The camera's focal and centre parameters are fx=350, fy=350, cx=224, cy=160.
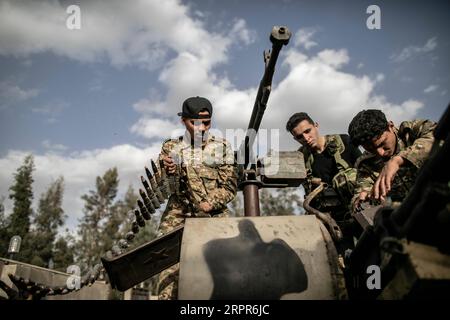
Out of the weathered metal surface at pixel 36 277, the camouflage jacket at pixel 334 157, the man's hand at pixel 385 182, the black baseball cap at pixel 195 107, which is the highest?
the black baseball cap at pixel 195 107

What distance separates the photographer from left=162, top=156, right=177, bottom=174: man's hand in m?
4.04

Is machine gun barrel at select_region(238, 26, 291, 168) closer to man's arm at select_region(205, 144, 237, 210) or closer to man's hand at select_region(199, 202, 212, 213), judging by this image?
man's arm at select_region(205, 144, 237, 210)

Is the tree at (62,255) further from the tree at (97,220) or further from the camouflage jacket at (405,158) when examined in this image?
the camouflage jacket at (405,158)

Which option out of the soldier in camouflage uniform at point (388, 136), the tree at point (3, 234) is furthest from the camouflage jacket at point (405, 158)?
the tree at point (3, 234)

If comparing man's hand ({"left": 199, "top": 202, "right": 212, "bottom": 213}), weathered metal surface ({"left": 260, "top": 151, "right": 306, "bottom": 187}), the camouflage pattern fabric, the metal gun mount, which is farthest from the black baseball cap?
the camouflage pattern fabric

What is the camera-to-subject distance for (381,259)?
77.9 inches

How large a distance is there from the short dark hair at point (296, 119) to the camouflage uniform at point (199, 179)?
127 centimetres

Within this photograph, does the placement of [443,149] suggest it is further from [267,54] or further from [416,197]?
[267,54]

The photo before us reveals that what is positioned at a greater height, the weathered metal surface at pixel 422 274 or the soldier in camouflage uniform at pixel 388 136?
the soldier in camouflage uniform at pixel 388 136

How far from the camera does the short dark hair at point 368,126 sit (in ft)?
11.2

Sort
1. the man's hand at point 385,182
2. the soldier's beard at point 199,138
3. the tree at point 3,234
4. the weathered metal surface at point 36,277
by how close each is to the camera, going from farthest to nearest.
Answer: the tree at point 3,234 < the weathered metal surface at point 36,277 < the soldier's beard at point 199,138 < the man's hand at point 385,182

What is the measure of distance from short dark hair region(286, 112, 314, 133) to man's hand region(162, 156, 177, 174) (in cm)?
214

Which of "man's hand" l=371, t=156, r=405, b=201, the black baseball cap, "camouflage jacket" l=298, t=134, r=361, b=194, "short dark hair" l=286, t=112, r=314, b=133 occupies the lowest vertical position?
"man's hand" l=371, t=156, r=405, b=201
